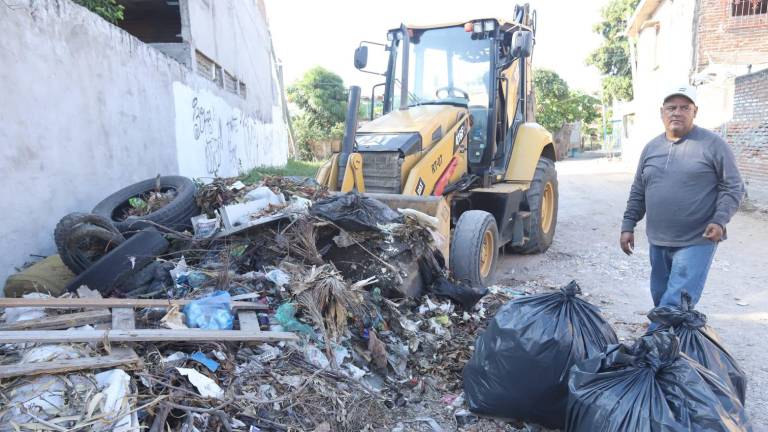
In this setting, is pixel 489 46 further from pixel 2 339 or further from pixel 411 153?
pixel 2 339

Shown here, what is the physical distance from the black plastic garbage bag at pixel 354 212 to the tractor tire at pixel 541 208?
2.73m

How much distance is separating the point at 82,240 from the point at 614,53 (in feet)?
105

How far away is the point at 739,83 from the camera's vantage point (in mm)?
10273

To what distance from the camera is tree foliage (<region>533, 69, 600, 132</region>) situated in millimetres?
32031

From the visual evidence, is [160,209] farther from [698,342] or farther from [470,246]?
[698,342]

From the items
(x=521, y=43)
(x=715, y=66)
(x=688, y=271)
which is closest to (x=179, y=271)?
(x=688, y=271)

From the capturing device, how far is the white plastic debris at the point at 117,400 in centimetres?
196

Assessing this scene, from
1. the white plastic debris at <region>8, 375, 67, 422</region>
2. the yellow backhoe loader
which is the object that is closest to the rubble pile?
the white plastic debris at <region>8, 375, 67, 422</region>

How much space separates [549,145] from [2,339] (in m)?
6.31

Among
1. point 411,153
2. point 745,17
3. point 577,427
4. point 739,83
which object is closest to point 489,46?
point 411,153

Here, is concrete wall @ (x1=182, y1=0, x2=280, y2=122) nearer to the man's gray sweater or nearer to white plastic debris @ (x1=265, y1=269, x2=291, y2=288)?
white plastic debris @ (x1=265, y1=269, x2=291, y2=288)

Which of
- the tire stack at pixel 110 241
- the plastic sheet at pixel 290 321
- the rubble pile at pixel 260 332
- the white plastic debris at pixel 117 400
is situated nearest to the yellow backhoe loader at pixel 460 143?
the rubble pile at pixel 260 332

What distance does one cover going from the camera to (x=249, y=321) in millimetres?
2865

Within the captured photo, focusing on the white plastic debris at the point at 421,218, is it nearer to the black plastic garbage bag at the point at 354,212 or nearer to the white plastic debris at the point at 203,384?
the black plastic garbage bag at the point at 354,212
